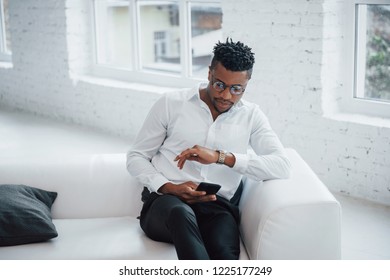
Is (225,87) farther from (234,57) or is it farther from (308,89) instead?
(308,89)

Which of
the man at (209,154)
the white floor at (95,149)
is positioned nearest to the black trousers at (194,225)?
the man at (209,154)

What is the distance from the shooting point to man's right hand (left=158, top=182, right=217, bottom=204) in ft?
8.66

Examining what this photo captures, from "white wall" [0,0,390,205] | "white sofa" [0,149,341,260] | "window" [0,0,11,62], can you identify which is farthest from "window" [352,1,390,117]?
"window" [0,0,11,62]

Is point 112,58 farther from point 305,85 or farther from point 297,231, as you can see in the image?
point 297,231

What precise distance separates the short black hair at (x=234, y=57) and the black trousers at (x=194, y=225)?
54cm

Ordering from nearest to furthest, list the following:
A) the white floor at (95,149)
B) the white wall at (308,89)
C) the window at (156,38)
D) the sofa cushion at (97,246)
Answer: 1. the sofa cushion at (97,246)
2. the white floor at (95,149)
3. the white wall at (308,89)
4. the window at (156,38)

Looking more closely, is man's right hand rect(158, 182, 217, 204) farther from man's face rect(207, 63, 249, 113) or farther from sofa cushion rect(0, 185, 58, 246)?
sofa cushion rect(0, 185, 58, 246)

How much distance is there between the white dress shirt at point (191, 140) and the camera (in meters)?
2.82

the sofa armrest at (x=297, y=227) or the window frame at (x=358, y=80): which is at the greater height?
the window frame at (x=358, y=80)

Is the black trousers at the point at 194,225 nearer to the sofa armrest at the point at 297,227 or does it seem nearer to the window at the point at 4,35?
the sofa armrest at the point at 297,227

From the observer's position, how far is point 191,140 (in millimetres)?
2828

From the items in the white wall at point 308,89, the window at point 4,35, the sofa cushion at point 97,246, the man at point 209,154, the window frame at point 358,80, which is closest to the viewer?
the sofa cushion at point 97,246

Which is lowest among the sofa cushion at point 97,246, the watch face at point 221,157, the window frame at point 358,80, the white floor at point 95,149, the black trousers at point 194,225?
the white floor at point 95,149

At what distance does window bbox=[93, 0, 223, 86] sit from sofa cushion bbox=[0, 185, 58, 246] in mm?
2793
